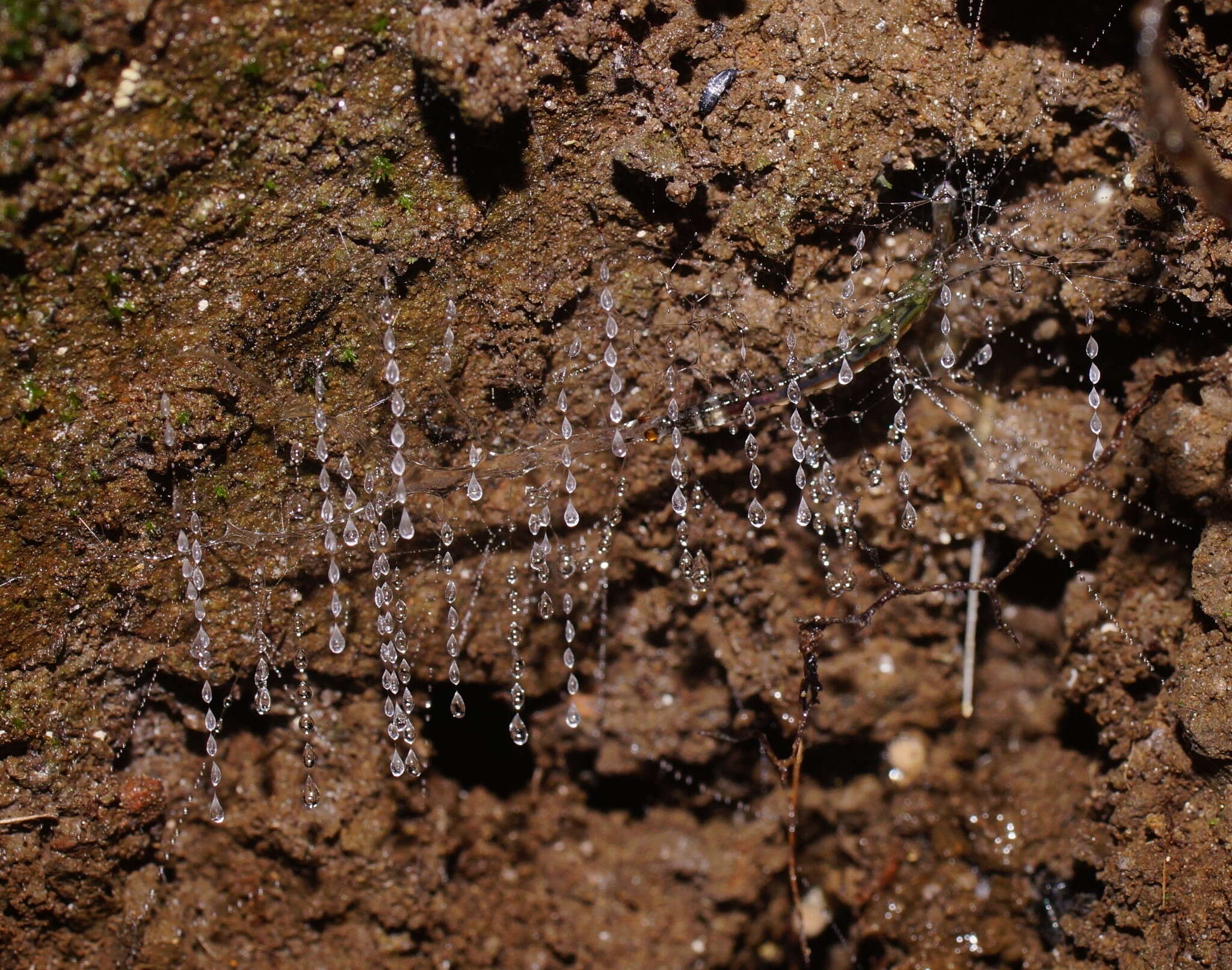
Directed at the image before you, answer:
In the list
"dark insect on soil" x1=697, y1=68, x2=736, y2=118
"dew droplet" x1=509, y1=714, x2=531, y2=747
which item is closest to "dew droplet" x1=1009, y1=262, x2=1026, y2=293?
"dark insect on soil" x1=697, y1=68, x2=736, y2=118

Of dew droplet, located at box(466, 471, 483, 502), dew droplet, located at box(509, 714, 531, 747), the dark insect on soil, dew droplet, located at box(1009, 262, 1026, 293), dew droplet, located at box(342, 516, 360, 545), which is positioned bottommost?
dew droplet, located at box(509, 714, 531, 747)

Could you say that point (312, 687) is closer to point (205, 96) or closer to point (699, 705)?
point (699, 705)

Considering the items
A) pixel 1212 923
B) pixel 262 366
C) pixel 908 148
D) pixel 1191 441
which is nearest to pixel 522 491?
pixel 262 366

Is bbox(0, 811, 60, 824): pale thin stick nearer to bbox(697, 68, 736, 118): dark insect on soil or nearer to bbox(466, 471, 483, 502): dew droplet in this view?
bbox(466, 471, 483, 502): dew droplet

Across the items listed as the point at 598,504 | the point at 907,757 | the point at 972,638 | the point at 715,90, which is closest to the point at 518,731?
the point at 598,504

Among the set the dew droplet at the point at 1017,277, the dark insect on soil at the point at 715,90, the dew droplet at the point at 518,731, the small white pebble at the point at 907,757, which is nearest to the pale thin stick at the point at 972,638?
the small white pebble at the point at 907,757

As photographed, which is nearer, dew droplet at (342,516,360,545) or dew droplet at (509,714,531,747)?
→ dew droplet at (342,516,360,545)
